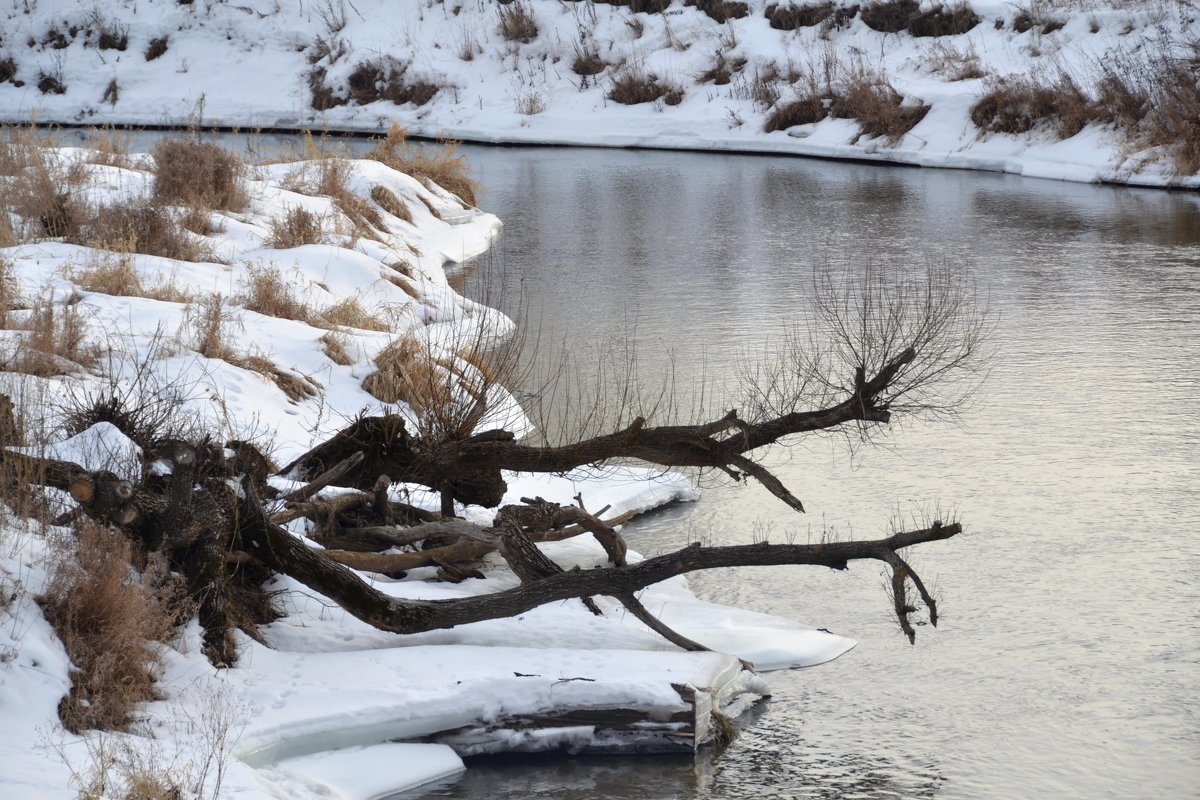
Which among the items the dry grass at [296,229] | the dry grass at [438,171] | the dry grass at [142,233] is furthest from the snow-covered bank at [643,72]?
the dry grass at [142,233]

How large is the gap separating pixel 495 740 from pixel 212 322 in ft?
17.3

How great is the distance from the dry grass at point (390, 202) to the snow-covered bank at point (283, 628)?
17.6 feet

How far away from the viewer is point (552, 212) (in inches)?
880

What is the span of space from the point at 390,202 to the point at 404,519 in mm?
11442

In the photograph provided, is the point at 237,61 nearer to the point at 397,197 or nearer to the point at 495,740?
the point at 397,197

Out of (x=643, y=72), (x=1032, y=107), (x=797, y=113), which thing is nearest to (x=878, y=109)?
(x=797, y=113)

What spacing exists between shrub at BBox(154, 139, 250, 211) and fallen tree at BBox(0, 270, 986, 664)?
809cm

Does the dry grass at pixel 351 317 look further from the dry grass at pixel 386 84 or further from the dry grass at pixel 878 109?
the dry grass at pixel 386 84

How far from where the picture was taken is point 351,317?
12523 mm

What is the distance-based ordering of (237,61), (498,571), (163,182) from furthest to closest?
(237,61)
(163,182)
(498,571)

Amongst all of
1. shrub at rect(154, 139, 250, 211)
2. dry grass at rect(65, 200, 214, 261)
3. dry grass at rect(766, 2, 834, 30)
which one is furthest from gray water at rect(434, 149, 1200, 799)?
dry grass at rect(766, 2, 834, 30)

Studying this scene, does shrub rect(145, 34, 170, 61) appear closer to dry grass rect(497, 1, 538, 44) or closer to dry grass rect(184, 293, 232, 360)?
dry grass rect(497, 1, 538, 44)

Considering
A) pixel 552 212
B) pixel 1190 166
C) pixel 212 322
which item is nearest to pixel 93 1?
pixel 552 212

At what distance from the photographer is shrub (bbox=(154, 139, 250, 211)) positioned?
603 inches
